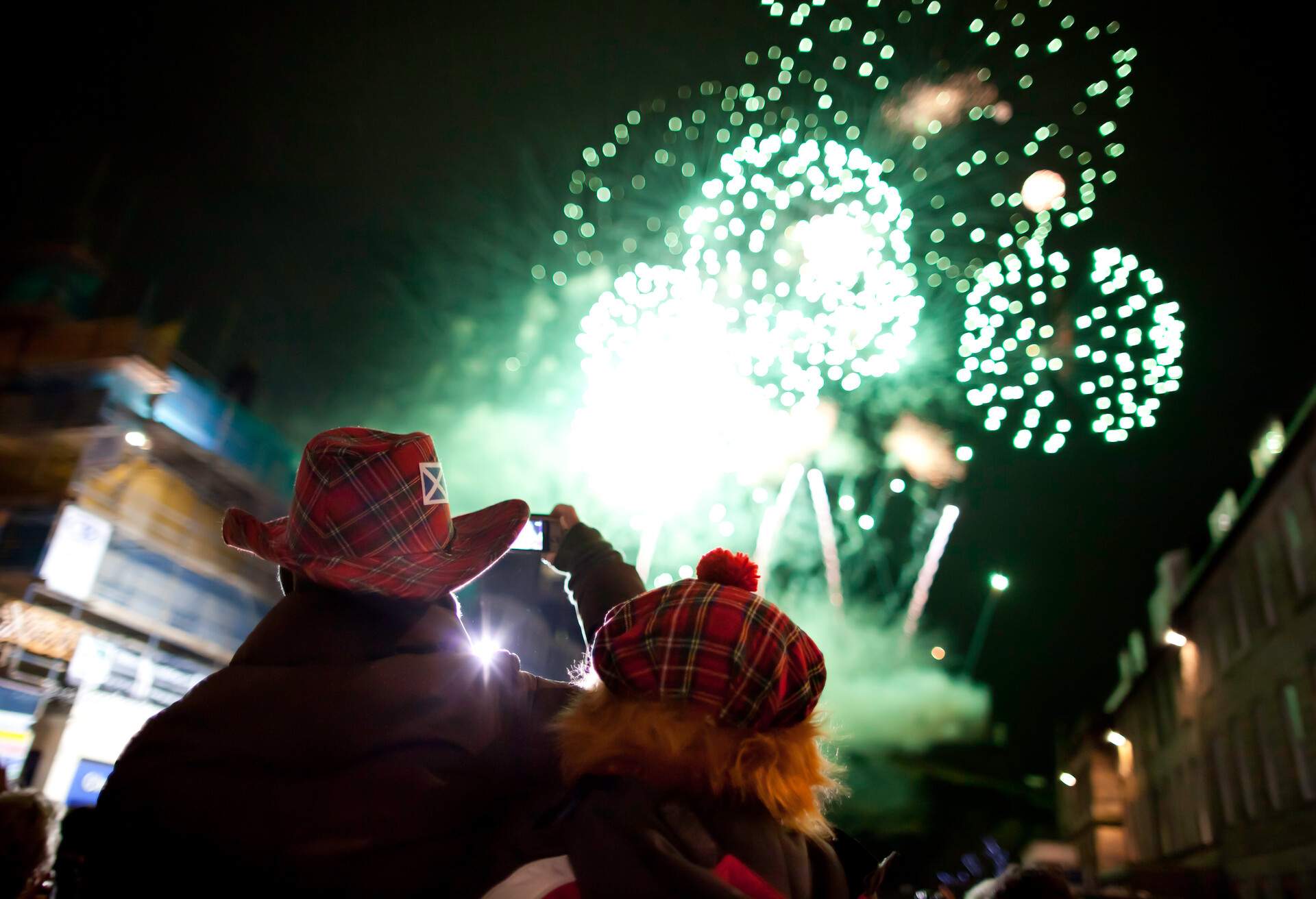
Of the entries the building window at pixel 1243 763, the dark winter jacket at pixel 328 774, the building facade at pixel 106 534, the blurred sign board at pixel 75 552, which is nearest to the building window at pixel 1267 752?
the building window at pixel 1243 763

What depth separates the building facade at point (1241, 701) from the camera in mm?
19703

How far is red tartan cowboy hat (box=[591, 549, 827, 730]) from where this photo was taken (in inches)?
70.9

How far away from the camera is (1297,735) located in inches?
791

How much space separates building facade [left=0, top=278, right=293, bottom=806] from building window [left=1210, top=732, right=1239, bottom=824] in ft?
90.0

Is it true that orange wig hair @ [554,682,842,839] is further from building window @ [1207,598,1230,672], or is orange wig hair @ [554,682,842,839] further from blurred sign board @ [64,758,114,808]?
building window @ [1207,598,1230,672]

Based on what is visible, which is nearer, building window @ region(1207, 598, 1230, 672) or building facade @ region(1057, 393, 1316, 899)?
building facade @ region(1057, 393, 1316, 899)

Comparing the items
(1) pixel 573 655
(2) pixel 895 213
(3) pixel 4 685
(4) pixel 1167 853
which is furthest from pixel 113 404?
(4) pixel 1167 853

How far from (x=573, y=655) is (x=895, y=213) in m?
8.43

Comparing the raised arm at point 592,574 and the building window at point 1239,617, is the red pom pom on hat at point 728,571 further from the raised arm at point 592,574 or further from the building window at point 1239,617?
the building window at point 1239,617

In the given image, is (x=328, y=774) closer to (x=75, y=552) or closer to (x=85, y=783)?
(x=85, y=783)

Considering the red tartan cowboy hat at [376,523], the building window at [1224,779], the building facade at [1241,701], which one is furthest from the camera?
the building window at [1224,779]

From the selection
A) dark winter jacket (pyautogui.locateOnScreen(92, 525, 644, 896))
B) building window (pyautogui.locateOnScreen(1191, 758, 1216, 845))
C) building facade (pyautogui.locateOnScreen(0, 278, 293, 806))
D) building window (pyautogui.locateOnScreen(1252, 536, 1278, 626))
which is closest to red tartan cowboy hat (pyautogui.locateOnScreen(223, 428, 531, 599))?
dark winter jacket (pyautogui.locateOnScreen(92, 525, 644, 896))

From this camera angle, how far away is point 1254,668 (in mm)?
23188

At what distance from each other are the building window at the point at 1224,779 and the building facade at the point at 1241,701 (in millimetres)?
68
